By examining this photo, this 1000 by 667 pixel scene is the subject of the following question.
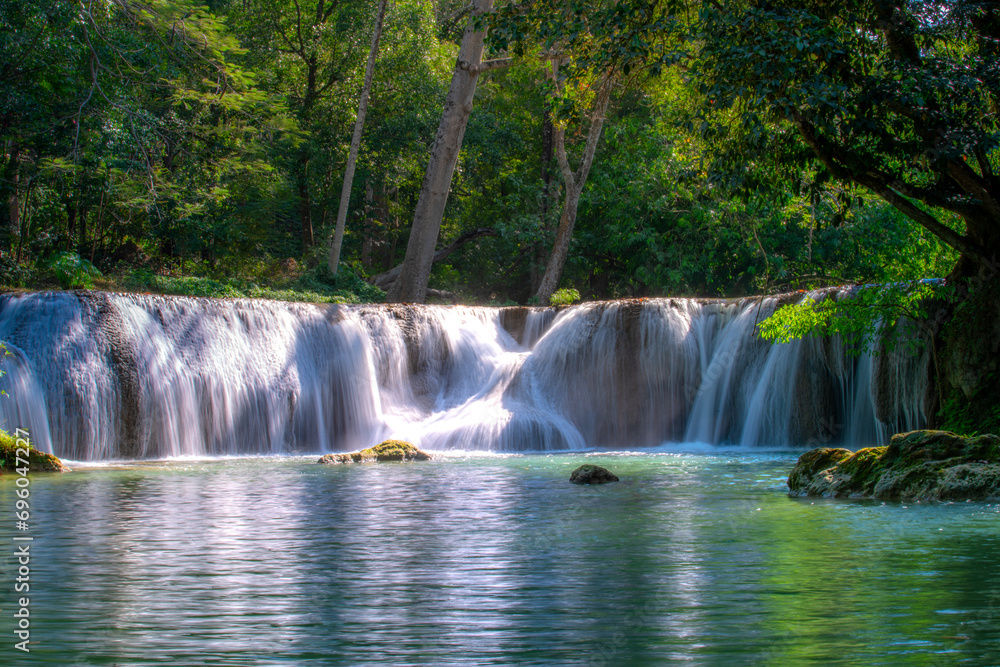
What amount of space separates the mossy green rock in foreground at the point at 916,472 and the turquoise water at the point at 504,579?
1.27 feet

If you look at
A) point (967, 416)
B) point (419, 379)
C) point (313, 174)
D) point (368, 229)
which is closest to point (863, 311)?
point (967, 416)

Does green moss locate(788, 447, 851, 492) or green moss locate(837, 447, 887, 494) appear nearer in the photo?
green moss locate(837, 447, 887, 494)

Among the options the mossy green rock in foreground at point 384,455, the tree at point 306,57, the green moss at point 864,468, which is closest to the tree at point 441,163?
the tree at point 306,57

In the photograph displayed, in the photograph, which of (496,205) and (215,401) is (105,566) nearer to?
(215,401)

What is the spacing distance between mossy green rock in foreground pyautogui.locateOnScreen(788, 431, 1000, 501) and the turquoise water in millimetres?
388

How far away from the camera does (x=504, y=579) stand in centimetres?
533

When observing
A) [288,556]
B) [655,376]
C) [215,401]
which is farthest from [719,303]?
[288,556]

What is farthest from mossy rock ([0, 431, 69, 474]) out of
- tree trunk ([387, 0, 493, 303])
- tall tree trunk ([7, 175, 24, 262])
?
tree trunk ([387, 0, 493, 303])

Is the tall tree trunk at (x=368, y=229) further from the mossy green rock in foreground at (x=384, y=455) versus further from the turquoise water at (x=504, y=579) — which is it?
the turquoise water at (x=504, y=579)

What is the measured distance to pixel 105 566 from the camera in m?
5.74

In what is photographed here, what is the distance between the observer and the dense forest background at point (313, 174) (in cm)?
2156

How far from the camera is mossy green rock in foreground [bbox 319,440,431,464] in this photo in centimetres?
1461

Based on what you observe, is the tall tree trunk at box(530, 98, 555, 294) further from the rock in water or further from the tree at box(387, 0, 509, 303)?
the rock in water

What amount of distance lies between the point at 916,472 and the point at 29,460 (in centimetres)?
1113
